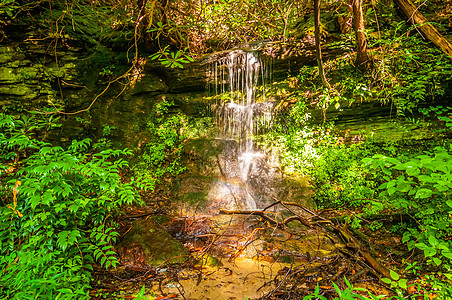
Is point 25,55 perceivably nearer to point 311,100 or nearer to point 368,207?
point 311,100

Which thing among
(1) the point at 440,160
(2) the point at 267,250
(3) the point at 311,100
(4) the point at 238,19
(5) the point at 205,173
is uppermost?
(4) the point at 238,19

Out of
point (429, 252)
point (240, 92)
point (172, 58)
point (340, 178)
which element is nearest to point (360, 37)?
point (340, 178)

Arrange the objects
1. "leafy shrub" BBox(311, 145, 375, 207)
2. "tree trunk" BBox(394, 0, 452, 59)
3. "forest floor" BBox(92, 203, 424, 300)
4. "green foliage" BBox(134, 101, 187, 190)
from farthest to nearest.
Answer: "green foliage" BBox(134, 101, 187, 190) → "leafy shrub" BBox(311, 145, 375, 207) → "tree trunk" BBox(394, 0, 452, 59) → "forest floor" BBox(92, 203, 424, 300)

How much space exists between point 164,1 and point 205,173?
432cm

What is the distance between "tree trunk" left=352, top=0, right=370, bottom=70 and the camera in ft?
16.8

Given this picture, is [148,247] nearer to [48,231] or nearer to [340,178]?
[48,231]

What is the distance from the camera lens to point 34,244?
2.19m

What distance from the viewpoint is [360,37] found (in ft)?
17.6

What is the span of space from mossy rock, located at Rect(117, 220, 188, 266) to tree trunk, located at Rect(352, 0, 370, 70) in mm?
6127

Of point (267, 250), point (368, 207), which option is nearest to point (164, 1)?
point (267, 250)

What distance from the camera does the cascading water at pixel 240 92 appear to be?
7.32m

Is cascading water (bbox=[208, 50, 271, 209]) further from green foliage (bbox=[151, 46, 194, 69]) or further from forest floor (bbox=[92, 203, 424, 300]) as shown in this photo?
green foliage (bbox=[151, 46, 194, 69])

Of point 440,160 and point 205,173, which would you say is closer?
point 440,160

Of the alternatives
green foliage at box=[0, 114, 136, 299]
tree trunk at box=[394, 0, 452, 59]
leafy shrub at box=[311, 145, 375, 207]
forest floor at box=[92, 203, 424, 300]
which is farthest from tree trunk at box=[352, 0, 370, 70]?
green foliage at box=[0, 114, 136, 299]
